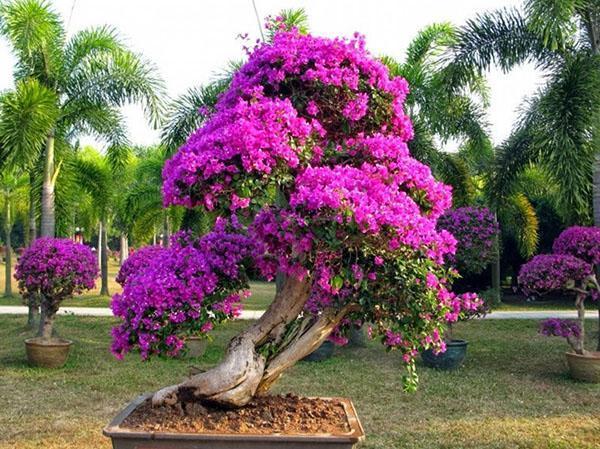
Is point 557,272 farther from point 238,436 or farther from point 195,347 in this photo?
point 238,436

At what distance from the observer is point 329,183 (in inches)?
130

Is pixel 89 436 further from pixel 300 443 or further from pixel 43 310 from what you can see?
pixel 43 310

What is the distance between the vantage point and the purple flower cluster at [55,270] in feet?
29.9

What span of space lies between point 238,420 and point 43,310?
693 cm

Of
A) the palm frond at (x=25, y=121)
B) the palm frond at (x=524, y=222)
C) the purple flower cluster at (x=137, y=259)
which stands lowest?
the purple flower cluster at (x=137, y=259)

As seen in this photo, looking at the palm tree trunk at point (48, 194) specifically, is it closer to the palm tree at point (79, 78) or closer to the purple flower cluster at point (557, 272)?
the palm tree at point (79, 78)

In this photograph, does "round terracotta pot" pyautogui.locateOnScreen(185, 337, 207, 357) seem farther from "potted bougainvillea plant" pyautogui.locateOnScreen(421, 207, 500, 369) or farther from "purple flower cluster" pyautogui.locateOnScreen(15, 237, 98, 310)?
"potted bougainvillea plant" pyautogui.locateOnScreen(421, 207, 500, 369)

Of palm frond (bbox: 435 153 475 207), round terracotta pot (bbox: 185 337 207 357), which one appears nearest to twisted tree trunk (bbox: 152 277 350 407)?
round terracotta pot (bbox: 185 337 207 357)

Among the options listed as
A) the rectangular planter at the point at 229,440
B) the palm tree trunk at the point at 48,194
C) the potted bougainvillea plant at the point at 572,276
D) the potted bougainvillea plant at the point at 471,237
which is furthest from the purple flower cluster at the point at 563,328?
the palm tree trunk at the point at 48,194

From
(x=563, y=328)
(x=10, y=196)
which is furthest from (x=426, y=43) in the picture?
(x=10, y=196)

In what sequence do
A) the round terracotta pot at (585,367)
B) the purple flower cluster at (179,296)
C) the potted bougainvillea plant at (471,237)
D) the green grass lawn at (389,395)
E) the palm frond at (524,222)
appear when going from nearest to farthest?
the purple flower cluster at (179,296), the green grass lawn at (389,395), the round terracotta pot at (585,367), the potted bougainvillea plant at (471,237), the palm frond at (524,222)

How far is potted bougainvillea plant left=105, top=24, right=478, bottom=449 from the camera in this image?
11.0 ft

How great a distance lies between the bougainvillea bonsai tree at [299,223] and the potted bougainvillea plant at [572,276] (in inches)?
193

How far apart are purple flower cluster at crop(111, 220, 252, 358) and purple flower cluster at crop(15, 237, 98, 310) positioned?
567cm
